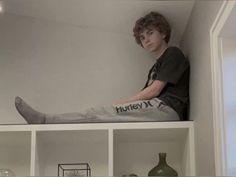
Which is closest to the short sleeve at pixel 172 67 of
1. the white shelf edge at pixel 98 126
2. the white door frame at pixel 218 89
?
the white shelf edge at pixel 98 126

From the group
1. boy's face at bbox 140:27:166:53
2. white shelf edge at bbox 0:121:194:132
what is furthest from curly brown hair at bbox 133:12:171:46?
white shelf edge at bbox 0:121:194:132

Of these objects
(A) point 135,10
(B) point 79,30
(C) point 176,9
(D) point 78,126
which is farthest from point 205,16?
(B) point 79,30

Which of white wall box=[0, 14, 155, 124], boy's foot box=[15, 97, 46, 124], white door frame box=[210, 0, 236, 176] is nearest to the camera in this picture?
white door frame box=[210, 0, 236, 176]

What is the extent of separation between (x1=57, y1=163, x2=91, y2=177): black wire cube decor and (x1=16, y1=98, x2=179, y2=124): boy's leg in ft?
1.42

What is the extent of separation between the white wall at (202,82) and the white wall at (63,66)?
0.57 meters

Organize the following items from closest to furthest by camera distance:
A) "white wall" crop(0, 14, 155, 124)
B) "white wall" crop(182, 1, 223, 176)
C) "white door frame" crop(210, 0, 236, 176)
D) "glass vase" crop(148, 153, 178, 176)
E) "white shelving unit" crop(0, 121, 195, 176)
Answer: "white door frame" crop(210, 0, 236, 176) → "white wall" crop(182, 1, 223, 176) → "glass vase" crop(148, 153, 178, 176) → "white shelving unit" crop(0, 121, 195, 176) → "white wall" crop(0, 14, 155, 124)

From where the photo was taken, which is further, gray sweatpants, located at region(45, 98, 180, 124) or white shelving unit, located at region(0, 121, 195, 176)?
white shelving unit, located at region(0, 121, 195, 176)

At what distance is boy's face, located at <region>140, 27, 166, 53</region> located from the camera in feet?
9.78

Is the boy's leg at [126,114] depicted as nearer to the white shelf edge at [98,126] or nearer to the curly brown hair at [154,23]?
the white shelf edge at [98,126]

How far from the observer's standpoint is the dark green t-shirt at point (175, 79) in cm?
277

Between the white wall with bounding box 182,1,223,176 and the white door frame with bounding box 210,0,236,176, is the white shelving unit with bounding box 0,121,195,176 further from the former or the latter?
the white door frame with bounding box 210,0,236,176

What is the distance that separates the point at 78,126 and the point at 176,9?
90 cm

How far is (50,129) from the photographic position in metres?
2.74

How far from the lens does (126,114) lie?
Answer: 275cm
